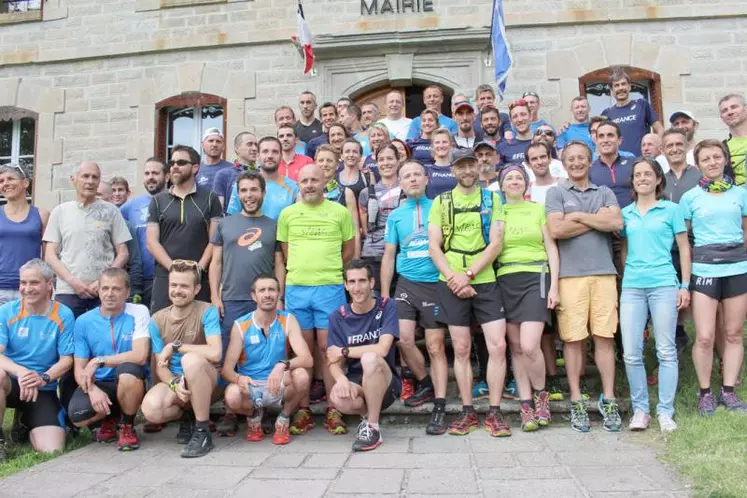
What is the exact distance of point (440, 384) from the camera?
4.46 meters

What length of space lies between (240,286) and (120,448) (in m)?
1.40

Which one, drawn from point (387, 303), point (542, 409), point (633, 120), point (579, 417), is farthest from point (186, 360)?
point (633, 120)

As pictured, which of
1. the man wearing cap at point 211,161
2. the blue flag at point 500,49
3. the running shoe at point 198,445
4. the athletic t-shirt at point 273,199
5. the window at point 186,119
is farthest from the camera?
the window at point 186,119

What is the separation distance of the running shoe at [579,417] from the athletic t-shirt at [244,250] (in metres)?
2.48

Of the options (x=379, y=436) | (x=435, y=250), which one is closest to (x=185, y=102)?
A: (x=435, y=250)

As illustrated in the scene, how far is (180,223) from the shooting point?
16.7 feet

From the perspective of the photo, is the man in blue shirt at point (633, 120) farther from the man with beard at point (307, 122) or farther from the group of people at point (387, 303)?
the man with beard at point (307, 122)

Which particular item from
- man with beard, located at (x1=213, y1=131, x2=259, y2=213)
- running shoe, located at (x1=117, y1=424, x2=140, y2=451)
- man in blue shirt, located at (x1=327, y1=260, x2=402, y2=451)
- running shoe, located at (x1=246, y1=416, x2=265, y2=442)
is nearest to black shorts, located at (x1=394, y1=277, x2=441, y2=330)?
man in blue shirt, located at (x1=327, y1=260, x2=402, y2=451)

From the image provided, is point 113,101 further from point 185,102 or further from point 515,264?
point 515,264

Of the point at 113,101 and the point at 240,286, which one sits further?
the point at 113,101

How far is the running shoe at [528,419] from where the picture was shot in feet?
14.1

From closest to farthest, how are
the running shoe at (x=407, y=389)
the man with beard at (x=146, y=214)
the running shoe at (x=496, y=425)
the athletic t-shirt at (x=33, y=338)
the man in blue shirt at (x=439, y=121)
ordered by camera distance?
the running shoe at (x=496, y=425) → the athletic t-shirt at (x=33, y=338) → the running shoe at (x=407, y=389) → the man with beard at (x=146, y=214) → the man in blue shirt at (x=439, y=121)

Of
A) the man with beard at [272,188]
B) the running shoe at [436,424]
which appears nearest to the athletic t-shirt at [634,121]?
the man with beard at [272,188]

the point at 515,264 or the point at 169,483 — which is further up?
the point at 515,264
